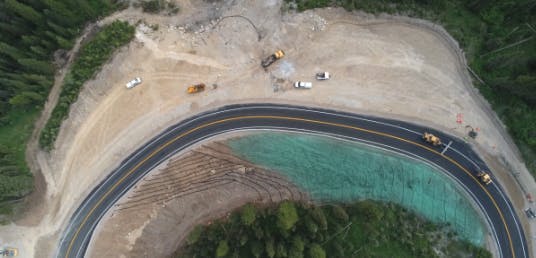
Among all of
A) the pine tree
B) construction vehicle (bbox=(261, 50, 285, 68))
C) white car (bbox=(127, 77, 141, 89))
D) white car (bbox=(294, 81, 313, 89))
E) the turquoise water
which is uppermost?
construction vehicle (bbox=(261, 50, 285, 68))

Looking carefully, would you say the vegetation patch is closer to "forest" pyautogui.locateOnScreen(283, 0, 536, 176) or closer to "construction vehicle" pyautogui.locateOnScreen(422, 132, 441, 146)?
"forest" pyautogui.locateOnScreen(283, 0, 536, 176)

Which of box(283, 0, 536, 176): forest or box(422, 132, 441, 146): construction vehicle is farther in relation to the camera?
box(422, 132, 441, 146): construction vehicle

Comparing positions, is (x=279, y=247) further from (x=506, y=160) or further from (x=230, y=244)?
(x=506, y=160)

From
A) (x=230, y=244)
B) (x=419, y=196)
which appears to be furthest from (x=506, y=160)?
(x=230, y=244)

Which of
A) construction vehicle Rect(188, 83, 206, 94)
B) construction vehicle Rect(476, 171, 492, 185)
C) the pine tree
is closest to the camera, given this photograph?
the pine tree

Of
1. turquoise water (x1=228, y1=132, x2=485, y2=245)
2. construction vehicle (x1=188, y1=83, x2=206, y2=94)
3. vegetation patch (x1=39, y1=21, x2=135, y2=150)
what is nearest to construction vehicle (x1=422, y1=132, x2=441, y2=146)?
turquoise water (x1=228, y1=132, x2=485, y2=245)
